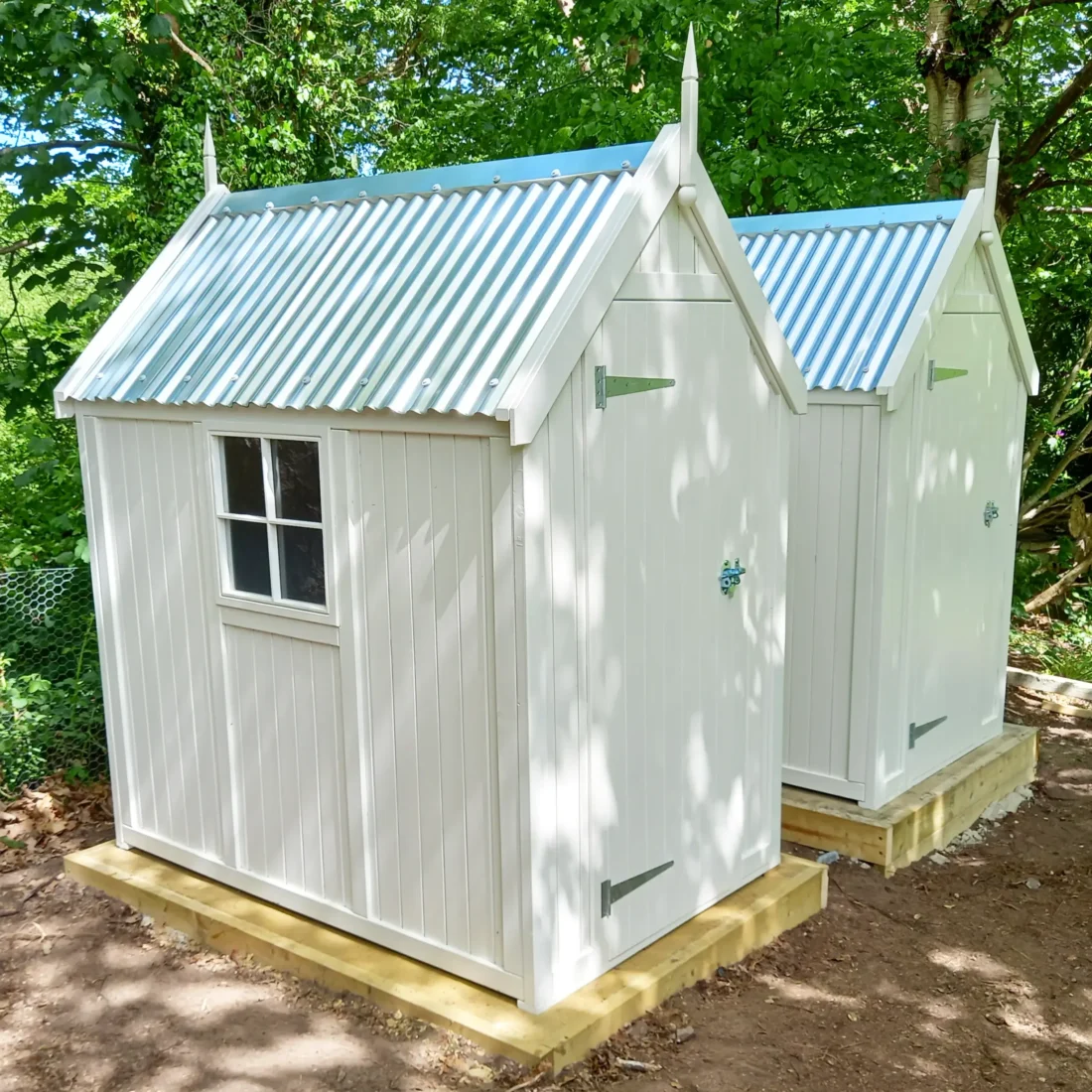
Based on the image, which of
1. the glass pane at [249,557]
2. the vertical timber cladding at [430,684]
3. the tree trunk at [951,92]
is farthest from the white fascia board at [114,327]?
the tree trunk at [951,92]

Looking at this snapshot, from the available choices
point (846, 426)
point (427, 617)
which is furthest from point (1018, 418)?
point (427, 617)

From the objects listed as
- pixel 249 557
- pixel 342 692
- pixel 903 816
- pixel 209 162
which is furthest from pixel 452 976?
pixel 209 162

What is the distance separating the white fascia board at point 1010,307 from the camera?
19.5 ft

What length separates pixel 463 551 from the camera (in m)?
3.76

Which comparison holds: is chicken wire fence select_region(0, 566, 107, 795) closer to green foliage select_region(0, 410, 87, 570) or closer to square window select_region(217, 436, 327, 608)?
green foliage select_region(0, 410, 87, 570)

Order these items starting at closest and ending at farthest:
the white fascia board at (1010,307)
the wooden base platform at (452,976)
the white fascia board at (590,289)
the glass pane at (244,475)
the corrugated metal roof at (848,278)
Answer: the white fascia board at (590,289) → the wooden base platform at (452,976) → the glass pane at (244,475) → the corrugated metal roof at (848,278) → the white fascia board at (1010,307)

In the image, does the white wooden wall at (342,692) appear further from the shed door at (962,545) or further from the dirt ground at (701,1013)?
the shed door at (962,545)

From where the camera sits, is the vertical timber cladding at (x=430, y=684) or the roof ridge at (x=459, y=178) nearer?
the vertical timber cladding at (x=430, y=684)

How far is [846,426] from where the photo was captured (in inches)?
219

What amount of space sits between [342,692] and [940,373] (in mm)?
3470

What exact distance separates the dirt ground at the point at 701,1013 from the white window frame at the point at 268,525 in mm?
1504

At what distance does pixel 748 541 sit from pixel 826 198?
5632 mm

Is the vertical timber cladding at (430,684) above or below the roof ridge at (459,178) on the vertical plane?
below

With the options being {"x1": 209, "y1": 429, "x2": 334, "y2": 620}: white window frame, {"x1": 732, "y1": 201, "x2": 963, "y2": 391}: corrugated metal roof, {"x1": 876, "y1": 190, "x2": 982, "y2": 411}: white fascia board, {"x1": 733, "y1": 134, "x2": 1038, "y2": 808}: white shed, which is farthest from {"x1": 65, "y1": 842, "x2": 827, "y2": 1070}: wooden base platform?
{"x1": 732, "y1": 201, "x2": 963, "y2": 391}: corrugated metal roof
